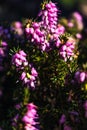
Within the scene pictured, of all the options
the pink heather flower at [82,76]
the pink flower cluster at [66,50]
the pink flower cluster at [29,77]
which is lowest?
the pink heather flower at [82,76]

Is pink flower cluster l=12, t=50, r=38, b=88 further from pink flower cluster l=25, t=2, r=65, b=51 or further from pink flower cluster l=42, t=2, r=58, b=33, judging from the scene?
pink flower cluster l=42, t=2, r=58, b=33

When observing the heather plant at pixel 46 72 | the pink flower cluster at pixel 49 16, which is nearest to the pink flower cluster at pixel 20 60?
the heather plant at pixel 46 72

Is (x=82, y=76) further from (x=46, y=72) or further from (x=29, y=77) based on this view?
(x=46, y=72)

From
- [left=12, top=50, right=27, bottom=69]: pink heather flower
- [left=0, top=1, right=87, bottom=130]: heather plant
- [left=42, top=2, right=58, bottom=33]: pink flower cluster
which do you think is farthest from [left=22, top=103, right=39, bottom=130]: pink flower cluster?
[left=42, top=2, right=58, bottom=33]: pink flower cluster

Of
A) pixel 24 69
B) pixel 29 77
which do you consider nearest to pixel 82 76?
pixel 29 77

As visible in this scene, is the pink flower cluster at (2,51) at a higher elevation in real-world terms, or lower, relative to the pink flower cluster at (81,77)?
higher

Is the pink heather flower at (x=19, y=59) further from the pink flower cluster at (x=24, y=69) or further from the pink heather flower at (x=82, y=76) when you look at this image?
the pink heather flower at (x=82, y=76)

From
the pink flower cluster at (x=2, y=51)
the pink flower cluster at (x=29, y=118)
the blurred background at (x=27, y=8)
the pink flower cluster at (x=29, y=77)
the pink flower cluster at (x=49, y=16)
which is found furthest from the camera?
the blurred background at (x=27, y=8)

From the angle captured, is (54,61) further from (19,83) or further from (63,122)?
(63,122)
